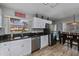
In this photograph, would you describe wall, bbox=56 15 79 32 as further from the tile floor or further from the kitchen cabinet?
the kitchen cabinet

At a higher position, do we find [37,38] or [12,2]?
[12,2]

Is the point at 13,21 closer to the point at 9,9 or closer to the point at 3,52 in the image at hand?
the point at 9,9

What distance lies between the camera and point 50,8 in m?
2.19

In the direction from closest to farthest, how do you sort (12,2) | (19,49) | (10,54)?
(12,2) → (10,54) → (19,49)

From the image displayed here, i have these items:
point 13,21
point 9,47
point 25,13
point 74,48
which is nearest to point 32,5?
point 25,13

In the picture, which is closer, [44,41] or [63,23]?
[63,23]

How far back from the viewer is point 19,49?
8.20 feet

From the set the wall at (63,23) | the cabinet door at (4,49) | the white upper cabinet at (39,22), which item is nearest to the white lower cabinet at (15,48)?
the cabinet door at (4,49)

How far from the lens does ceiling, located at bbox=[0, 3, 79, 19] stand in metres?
2.10

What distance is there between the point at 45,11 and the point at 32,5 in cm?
31

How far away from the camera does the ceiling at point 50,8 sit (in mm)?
2100

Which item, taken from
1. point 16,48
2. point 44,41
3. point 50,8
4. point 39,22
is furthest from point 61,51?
point 39,22

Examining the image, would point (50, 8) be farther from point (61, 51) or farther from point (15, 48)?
point (15, 48)

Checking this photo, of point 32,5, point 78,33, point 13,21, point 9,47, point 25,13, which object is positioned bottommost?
point 9,47
